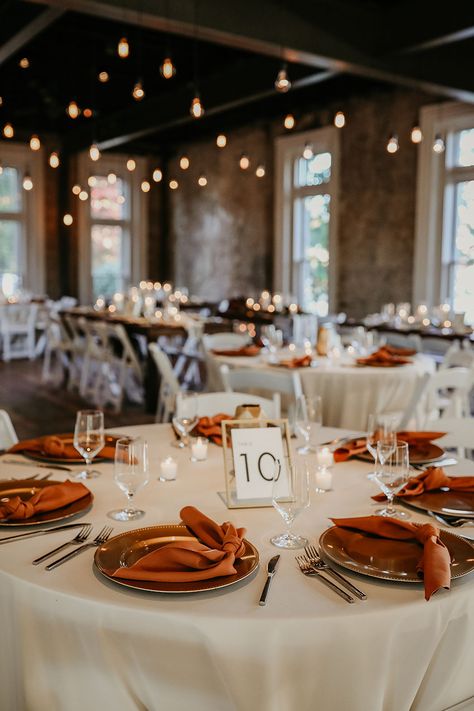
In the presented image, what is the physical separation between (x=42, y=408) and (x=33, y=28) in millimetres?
3955

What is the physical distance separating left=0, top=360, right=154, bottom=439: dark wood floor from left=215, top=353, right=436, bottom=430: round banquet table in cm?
276

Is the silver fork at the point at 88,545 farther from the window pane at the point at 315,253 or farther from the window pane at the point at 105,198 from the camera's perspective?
the window pane at the point at 105,198

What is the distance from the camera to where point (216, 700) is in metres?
1.36

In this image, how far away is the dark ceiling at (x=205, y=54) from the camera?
22.1ft

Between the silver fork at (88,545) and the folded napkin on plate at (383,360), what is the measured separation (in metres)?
3.46

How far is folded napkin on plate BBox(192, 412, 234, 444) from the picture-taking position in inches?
105

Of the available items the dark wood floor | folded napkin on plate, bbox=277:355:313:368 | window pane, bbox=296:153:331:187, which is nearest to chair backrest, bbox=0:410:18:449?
folded napkin on plate, bbox=277:355:313:368

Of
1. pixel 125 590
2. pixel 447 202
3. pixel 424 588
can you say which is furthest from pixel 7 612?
pixel 447 202

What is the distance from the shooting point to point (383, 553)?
63.1 inches

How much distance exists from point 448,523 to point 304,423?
2.51 ft

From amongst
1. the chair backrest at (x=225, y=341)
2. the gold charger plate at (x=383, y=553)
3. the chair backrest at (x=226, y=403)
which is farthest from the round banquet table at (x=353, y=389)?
the gold charger plate at (x=383, y=553)

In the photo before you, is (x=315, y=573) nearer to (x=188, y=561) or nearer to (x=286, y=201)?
(x=188, y=561)

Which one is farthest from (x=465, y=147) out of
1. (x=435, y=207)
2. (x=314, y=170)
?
(x=314, y=170)

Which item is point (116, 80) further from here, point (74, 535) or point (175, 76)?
point (74, 535)
